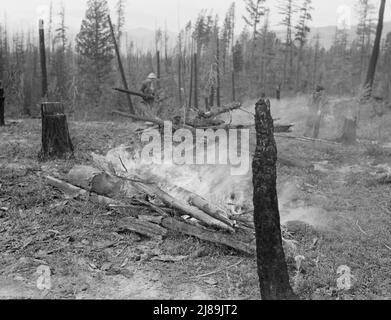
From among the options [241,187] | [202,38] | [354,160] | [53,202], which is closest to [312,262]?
[241,187]

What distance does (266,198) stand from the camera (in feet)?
12.6

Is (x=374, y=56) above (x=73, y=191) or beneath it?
above

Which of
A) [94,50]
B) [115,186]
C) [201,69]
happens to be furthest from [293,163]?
[201,69]

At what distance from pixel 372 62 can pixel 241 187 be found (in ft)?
59.9

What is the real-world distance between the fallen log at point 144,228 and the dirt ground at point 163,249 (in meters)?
0.11

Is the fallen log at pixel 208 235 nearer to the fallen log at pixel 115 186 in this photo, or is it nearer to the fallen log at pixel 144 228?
the fallen log at pixel 144 228

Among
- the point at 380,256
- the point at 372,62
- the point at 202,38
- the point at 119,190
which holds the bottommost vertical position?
Answer: the point at 380,256

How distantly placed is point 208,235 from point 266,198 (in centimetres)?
200

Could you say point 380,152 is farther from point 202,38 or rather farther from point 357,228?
point 202,38

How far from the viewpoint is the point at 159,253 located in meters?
5.51

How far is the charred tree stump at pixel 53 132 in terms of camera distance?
30.4 ft

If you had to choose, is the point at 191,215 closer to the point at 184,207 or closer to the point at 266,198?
the point at 184,207

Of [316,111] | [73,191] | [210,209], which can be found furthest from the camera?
[316,111]

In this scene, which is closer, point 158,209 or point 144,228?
point 144,228
